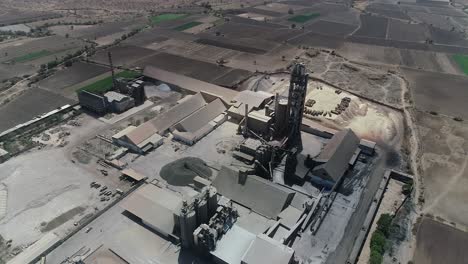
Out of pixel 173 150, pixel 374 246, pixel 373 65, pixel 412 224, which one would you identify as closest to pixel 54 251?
pixel 173 150

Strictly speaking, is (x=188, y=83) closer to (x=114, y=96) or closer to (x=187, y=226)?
(x=114, y=96)

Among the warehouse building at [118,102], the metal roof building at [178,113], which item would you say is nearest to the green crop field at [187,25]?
the warehouse building at [118,102]

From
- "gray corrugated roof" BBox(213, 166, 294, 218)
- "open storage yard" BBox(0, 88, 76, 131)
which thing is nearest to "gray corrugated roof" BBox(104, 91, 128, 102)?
"open storage yard" BBox(0, 88, 76, 131)

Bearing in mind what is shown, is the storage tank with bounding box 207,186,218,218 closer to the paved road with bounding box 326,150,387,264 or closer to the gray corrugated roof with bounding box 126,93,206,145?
the paved road with bounding box 326,150,387,264

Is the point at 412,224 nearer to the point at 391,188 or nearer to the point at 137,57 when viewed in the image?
the point at 391,188

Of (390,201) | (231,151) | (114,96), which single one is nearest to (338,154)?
(390,201)

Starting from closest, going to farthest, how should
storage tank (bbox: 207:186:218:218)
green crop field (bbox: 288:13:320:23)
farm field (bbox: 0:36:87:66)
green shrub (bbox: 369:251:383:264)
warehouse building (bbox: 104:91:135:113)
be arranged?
1. green shrub (bbox: 369:251:383:264)
2. storage tank (bbox: 207:186:218:218)
3. warehouse building (bbox: 104:91:135:113)
4. farm field (bbox: 0:36:87:66)
5. green crop field (bbox: 288:13:320:23)

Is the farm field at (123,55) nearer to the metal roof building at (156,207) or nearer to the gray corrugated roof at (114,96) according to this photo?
the gray corrugated roof at (114,96)
